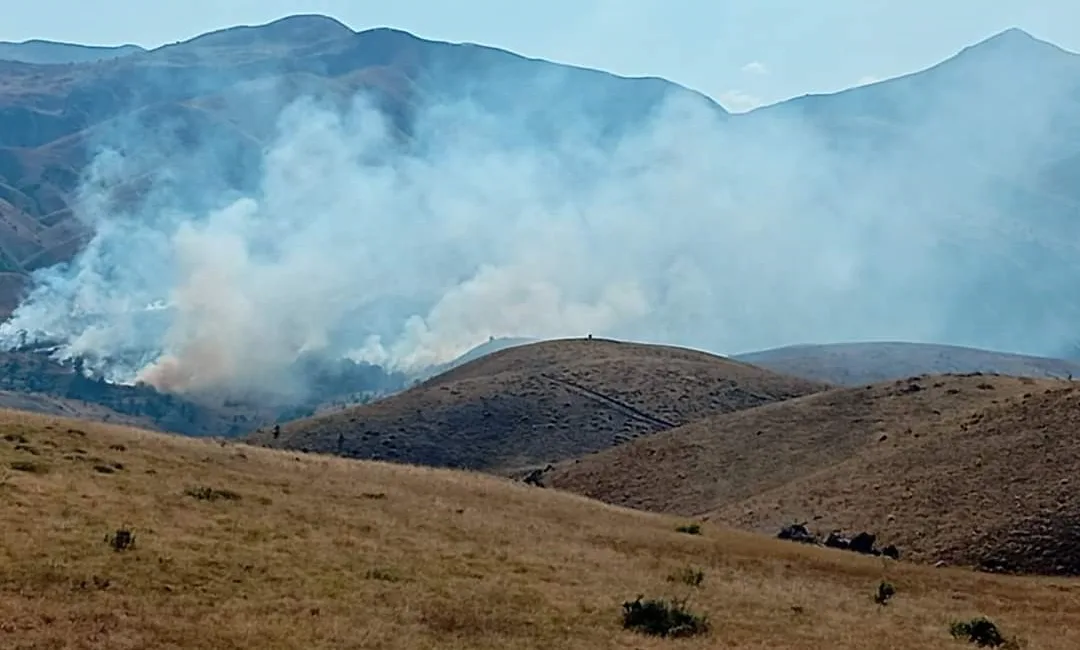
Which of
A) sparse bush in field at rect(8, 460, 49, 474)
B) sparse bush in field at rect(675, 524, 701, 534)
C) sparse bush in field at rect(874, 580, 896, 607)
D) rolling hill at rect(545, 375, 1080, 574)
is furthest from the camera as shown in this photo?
rolling hill at rect(545, 375, 1080, 574)

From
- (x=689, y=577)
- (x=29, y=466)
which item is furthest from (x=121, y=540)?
(x=689, y=577)

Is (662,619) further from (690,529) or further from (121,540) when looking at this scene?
(690,529)

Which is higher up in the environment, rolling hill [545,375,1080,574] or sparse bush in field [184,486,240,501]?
rolling hill [545,375,1080,574]

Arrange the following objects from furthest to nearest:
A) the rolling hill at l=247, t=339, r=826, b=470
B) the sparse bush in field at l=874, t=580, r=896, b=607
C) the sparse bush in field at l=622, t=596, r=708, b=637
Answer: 1. the rolling hill at l=247, t=339, r=826, b=470
2. the sparse bush in field at l=874, t=580, r=896, b=607
3. the sparse bush in field at l=622, t=596, r=708, b=637

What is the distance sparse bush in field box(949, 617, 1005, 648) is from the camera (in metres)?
27.1

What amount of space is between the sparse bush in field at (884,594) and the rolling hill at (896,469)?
15.7 m

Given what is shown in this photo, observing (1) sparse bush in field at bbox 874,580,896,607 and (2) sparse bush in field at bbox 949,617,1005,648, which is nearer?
(2) sparse bush in field at bbox 949,617,1005,648

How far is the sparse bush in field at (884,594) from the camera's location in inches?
1253

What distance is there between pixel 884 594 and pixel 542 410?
102 m

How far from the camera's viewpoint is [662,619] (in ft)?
83.6

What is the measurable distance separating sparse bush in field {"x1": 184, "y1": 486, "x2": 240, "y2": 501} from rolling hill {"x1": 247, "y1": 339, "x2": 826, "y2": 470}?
82289 millimetres

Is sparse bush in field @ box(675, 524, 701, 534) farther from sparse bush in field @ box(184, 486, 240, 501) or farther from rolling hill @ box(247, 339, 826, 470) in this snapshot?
rolling hill @ box(247, 339, 826, 470)

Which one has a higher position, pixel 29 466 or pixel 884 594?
pixel 29 466

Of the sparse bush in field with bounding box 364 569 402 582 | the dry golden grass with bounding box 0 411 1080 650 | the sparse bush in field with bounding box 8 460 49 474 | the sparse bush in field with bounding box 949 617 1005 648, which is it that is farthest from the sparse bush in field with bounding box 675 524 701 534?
the sparse bush in field with bounding box 8 460 49 474
